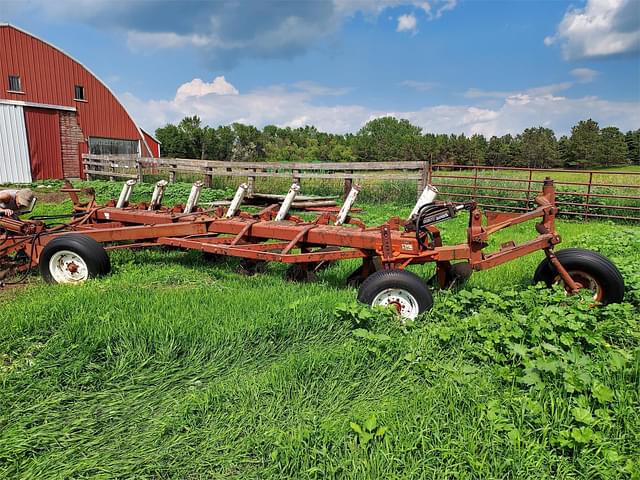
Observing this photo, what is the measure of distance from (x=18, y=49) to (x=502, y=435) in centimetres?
2816

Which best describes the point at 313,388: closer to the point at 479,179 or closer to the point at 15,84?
the point at 479,179

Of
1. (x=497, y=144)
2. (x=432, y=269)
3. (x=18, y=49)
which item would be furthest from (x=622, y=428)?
(x=497, y=144)

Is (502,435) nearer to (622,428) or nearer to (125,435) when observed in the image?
(622,428)

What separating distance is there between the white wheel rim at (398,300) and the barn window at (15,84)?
25319mm

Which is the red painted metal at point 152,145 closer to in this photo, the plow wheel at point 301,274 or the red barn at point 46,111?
the red barn at point 46,111

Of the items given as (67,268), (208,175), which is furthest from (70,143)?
(67,268)

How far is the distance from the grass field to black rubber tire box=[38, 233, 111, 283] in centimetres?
80

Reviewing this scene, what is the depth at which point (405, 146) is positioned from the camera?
86.8 metres

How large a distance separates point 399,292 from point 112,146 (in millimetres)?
28083

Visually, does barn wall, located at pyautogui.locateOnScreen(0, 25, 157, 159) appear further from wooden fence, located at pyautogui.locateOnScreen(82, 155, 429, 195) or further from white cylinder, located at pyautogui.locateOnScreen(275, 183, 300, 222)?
white cylinder, located at pyautogui.locateOnScreen(275, 183, 300, 222)

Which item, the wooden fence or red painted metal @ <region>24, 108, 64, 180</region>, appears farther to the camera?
red painted metal @ <region>24, 108, 64, 180</region>

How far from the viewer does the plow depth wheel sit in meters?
4.18

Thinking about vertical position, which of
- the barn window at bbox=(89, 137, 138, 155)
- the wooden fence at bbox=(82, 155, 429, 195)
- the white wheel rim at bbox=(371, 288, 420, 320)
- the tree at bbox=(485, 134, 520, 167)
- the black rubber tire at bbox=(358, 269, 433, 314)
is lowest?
the white wheel rim at bbox=(371, 288, 420, 320)

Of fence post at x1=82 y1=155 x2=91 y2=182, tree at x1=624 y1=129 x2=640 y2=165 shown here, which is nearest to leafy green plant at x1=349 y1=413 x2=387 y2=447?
fence post at x1=82 y1=155 x2=91 y2=182
